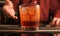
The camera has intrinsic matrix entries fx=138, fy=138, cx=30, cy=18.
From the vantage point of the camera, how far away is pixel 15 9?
3.00ft

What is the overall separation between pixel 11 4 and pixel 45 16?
249 millimetres

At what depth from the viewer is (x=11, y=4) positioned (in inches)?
36.1

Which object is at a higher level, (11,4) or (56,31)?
(11,4)

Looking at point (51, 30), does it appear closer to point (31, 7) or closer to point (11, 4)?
point (31, 7)

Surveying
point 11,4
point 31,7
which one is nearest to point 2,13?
point 11,4

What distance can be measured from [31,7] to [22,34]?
0.35ft

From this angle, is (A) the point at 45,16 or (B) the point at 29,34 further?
(A) the point at 45,16

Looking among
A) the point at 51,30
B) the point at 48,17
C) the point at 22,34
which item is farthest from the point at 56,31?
the point at 48,17

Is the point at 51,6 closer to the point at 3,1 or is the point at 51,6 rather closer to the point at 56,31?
the point at 3,1

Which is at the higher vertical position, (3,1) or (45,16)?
(3,1)

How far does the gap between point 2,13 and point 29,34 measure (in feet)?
1.60

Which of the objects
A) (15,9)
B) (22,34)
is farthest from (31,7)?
(15,9)

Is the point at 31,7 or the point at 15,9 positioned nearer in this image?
the point at 31,7

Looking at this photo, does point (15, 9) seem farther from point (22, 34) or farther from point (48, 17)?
point (22, 34)
